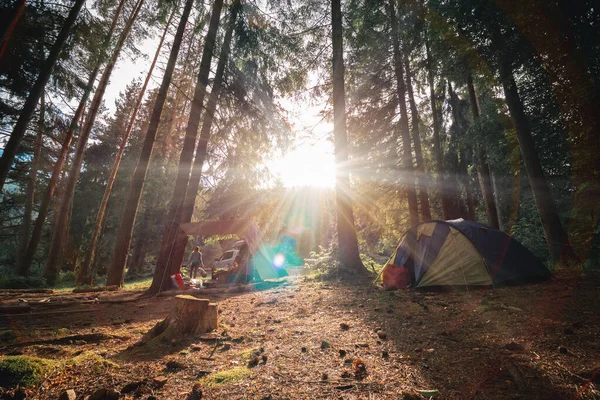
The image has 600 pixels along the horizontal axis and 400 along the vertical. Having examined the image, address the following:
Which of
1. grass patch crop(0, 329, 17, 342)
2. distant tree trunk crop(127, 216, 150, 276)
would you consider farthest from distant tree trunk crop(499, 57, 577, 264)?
distant tree trunk crop(127, 216, 150, 276)

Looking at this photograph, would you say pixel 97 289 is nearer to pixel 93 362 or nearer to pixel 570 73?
pixel 93 362

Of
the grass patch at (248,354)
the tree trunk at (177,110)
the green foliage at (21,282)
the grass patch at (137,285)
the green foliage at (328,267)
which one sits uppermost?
the tree trunk at (177,110)

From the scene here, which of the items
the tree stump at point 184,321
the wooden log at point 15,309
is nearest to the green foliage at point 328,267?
the tree stump at point 184,321

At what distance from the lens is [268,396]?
2227 millimetres

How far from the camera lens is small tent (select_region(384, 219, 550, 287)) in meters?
5.98

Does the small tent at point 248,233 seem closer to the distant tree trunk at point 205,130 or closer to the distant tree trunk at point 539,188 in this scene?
the distant tree trunk at point 205,130

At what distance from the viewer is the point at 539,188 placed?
307 inches

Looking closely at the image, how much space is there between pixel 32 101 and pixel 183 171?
182 inches

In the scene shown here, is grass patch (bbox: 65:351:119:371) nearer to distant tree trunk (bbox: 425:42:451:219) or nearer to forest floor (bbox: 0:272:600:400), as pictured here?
forest floor (bbox: 0:272:600:400)

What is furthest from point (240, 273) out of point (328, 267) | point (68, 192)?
point (68, 192)

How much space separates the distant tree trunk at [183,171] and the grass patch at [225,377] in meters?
6.73

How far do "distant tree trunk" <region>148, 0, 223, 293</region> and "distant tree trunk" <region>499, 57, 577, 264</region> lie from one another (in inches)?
375

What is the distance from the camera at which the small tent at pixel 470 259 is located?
5.98 meters

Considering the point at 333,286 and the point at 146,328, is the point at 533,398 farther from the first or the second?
the point at 333,286
